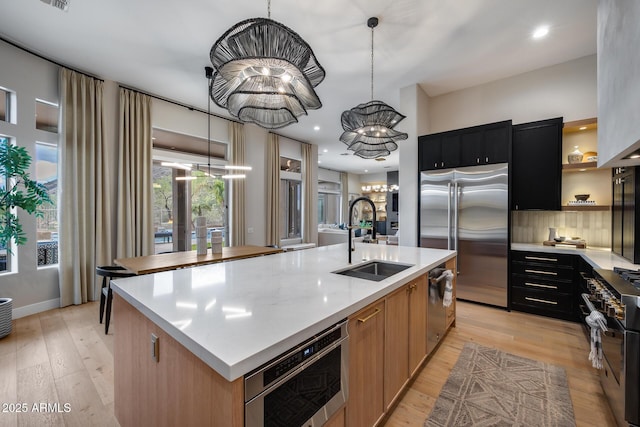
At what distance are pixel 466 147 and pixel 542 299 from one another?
222 centimetres

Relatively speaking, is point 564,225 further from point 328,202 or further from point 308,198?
point 328,202

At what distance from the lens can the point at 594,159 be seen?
133 inches

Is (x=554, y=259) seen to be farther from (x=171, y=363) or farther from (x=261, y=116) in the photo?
(x=171, y=363)

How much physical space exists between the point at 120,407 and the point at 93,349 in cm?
154

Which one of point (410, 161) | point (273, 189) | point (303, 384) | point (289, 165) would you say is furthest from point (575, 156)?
point (289, 165)

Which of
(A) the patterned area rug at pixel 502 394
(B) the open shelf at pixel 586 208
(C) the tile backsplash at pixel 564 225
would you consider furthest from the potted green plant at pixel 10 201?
(B) the open shelf at pixel 586 208

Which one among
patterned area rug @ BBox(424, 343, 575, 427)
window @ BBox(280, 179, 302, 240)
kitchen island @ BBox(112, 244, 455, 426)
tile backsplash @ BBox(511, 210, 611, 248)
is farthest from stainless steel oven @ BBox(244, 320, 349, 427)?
window @ BBox(280, 179, 302, 240)

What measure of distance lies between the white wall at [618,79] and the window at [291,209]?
615 cm

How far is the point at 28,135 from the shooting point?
3467 mm

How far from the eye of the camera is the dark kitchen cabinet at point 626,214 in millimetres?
2410

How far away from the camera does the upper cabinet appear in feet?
12.0

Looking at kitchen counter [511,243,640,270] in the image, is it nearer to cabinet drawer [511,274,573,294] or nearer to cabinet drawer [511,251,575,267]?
cabinet drawer [511,251,575,267]

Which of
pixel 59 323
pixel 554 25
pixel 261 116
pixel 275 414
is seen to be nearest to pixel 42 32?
pixel 261 116

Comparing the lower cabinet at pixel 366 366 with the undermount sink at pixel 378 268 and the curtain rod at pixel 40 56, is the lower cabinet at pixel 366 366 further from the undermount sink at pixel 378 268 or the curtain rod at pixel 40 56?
the curtain rod at pixel 40 56
